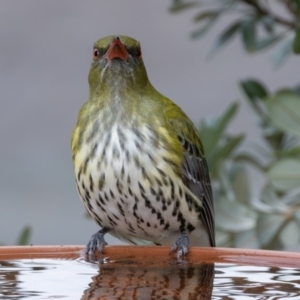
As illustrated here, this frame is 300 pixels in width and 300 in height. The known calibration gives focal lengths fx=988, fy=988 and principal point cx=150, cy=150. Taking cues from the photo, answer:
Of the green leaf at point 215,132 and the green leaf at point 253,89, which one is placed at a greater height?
the green leaf at point 253,89

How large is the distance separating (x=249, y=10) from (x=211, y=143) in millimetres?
785

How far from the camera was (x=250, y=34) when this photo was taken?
15.4 ft

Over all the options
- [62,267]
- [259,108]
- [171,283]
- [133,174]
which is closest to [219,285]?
[171,283]

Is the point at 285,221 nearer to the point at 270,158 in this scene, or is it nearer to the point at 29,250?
the point at 270,158

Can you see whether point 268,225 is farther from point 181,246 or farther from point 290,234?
point 181,246

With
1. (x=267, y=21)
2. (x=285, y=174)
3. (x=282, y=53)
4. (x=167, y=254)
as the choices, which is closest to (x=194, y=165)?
(x=285, y=174)

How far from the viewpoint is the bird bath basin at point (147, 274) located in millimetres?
2754

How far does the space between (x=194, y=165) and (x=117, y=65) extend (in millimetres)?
503

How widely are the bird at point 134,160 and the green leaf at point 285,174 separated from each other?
0.30 metres

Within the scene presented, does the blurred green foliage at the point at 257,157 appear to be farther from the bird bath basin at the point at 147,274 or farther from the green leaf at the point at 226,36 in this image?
the bird bath basin at the point at 147,274

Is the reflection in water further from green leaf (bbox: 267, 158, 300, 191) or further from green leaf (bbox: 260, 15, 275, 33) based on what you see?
green leaf (bbox: 260, 15, 275, 33)

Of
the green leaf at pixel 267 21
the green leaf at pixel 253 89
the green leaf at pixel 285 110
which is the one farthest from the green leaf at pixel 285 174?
the green leaf at pixel 267 21

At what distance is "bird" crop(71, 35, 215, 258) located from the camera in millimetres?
3600

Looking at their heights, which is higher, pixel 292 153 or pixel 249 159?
pixel 249 159
